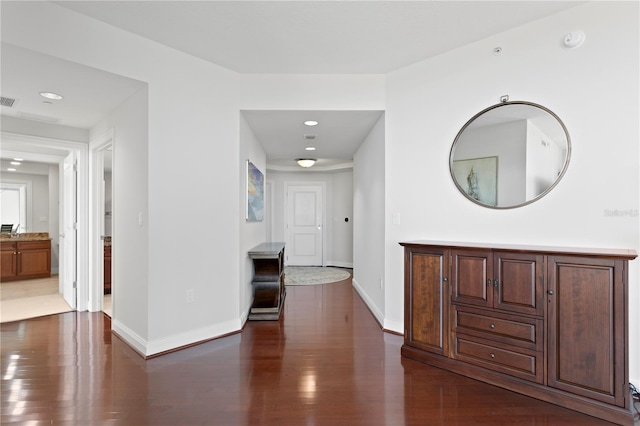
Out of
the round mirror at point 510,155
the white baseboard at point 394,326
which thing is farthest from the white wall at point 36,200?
the round mirror at point 510,155

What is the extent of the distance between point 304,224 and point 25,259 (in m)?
5.49

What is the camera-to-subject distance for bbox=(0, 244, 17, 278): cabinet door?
19.0 ft

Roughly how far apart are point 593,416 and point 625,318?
61cm

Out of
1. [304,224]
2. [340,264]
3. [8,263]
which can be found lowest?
[340,264]

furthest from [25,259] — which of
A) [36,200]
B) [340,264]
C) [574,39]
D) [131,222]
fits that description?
[574,39]

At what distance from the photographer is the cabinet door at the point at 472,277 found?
2.29 meters

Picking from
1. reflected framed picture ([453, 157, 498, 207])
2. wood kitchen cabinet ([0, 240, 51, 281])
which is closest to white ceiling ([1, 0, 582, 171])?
reflected framed picture ([453, 157, 498, 207])

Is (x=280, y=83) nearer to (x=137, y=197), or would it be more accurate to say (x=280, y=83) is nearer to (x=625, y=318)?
(x=137, y=197)

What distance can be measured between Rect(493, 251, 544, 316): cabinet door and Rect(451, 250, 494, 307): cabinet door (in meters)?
0.05

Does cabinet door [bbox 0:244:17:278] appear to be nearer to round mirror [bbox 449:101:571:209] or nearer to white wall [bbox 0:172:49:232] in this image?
white wall [bbox 0:172:49:232]

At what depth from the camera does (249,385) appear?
7.36ft

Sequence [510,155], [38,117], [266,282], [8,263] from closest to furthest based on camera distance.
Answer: [510,155], [38,117], [266,282], [8,263]

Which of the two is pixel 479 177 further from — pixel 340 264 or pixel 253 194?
pixel 340 264

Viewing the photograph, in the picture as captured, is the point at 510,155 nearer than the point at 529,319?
No
